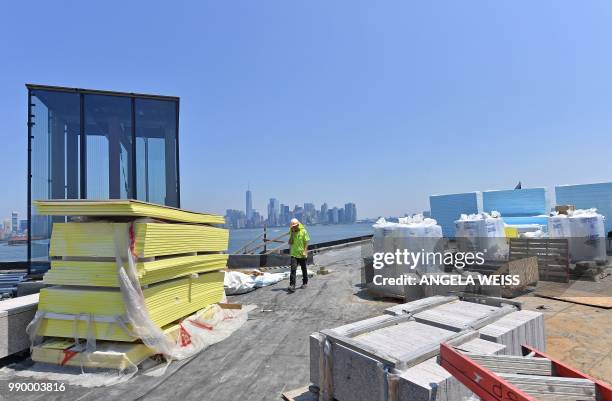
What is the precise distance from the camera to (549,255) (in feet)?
29.3

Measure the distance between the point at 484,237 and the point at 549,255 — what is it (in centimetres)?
162

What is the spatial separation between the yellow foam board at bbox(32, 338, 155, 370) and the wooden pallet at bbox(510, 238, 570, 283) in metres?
9.32

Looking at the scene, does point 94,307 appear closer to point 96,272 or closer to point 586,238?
point 96,272

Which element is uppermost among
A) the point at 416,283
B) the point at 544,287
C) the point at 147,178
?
the point at 147,178

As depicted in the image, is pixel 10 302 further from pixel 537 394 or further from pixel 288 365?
pixel 537 394

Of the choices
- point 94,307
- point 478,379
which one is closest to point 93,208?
point 94,307

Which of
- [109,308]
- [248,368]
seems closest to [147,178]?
[109,308]

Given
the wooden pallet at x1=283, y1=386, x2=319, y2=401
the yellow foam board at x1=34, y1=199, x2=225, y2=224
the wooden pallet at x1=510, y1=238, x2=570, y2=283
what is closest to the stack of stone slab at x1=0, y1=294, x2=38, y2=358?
the yellow foam board at x1=34, y1=199, x2=225, y2=224

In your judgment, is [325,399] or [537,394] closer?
[537,394]

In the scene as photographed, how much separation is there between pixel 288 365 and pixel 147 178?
19.4 ft

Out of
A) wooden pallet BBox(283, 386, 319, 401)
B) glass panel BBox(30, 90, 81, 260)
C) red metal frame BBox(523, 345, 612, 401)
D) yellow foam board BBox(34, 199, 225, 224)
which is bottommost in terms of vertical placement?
wooden pallet BBox(283, 386, 319, 401)

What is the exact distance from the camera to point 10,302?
4402 millimetres

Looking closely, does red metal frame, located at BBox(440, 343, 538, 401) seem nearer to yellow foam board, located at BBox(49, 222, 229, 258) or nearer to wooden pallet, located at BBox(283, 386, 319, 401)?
wooden pallet, located at BBox(283, 386, 319, 401)

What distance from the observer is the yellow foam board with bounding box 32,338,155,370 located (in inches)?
149
